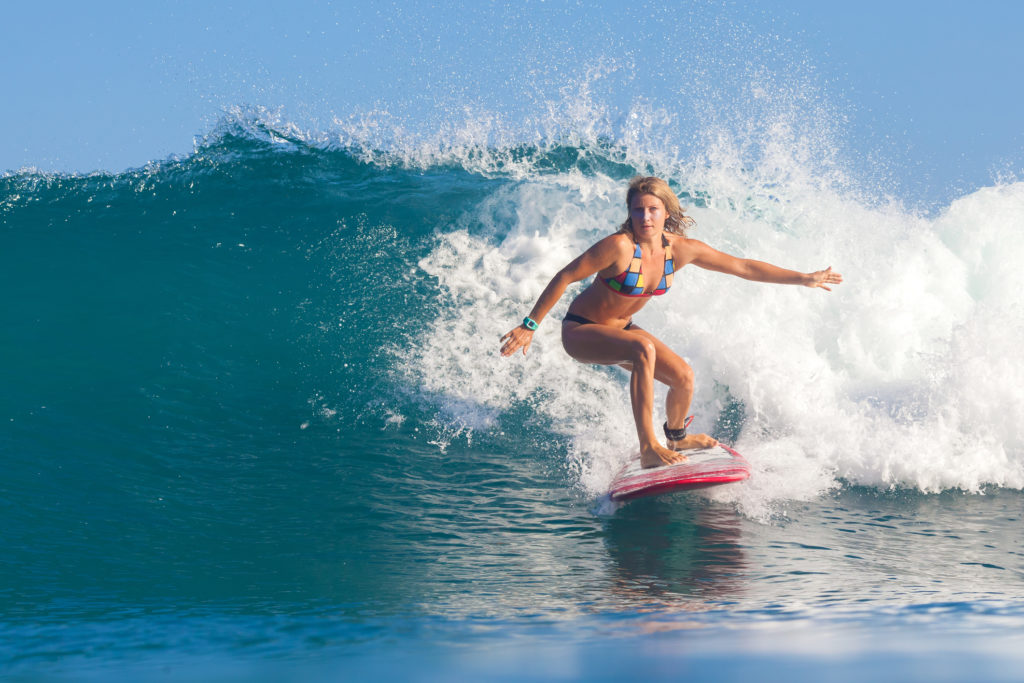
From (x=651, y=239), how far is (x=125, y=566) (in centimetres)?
348

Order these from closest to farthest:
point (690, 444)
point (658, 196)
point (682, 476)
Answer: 1. point (682, 476)
2. point (658, 196)
3. point (690, 444)

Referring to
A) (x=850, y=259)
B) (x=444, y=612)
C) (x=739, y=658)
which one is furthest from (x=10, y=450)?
(x=850, y=259)

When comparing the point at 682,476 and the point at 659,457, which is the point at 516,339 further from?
the point at 682,476

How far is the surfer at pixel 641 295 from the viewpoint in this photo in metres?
4.84

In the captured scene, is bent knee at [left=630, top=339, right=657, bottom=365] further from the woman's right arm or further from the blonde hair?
the blonde hair

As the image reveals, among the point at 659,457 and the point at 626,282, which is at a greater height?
the point at 626,282

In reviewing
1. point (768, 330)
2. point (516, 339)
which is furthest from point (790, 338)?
point (516, 339)

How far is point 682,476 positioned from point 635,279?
123 centimetres

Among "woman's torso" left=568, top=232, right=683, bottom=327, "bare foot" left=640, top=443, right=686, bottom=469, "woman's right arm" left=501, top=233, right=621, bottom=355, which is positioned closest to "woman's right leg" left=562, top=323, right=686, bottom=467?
"bare foot" left=640, top=443, right=686, bottom=469

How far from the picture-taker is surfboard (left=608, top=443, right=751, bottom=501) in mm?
4809

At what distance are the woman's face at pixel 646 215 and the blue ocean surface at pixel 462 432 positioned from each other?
1.71m

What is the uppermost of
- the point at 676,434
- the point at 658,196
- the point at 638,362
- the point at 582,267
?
the point at 658,196

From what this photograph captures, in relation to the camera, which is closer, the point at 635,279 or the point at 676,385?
the point at 635,279

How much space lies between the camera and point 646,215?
486cm
